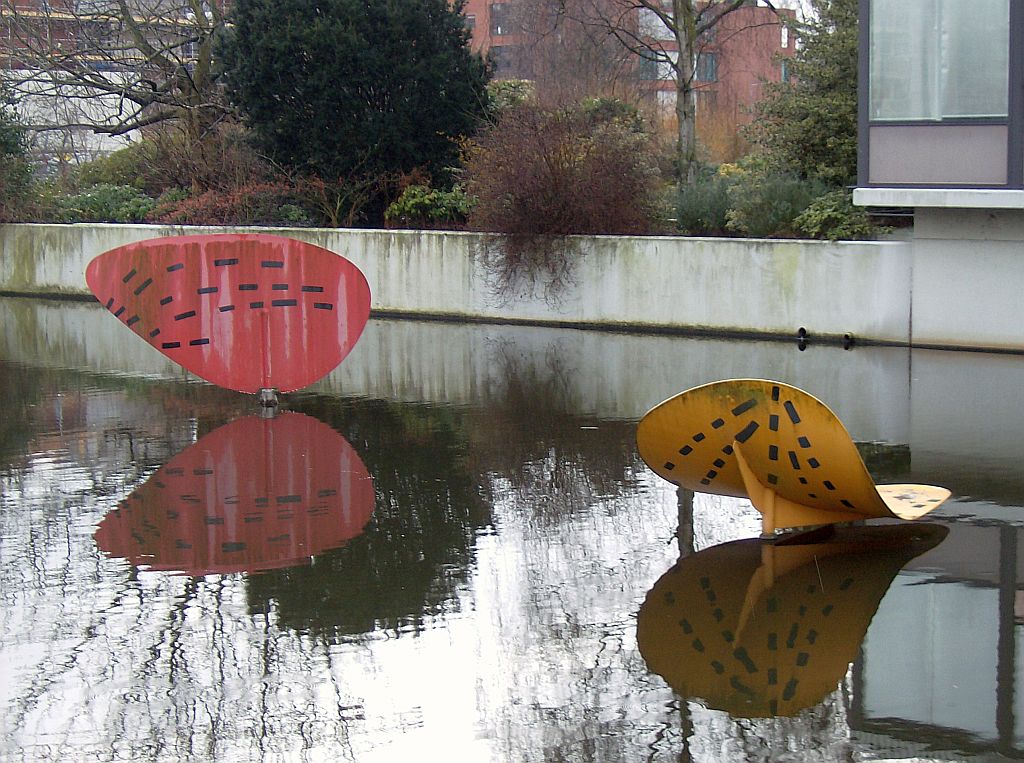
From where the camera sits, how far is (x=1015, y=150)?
56.9 feet

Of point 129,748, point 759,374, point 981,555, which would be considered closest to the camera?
point 129,748

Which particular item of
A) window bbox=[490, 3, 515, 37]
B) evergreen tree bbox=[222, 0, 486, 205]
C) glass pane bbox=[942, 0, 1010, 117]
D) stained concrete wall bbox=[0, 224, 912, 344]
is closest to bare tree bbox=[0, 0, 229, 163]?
evergreen tree bbox=[222, 0, 486, 205]

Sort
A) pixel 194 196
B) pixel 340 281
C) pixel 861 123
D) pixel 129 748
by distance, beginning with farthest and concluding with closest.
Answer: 1. pixel 194 196
2. pixel 861 123
3. pixel 340 281
4. pixel 129 748

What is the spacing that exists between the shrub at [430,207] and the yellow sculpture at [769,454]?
51.6 ft

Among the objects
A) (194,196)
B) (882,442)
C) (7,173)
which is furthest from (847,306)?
(7,173)

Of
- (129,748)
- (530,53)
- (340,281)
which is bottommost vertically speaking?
(129,748)

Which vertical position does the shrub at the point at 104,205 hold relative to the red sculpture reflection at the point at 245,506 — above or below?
above

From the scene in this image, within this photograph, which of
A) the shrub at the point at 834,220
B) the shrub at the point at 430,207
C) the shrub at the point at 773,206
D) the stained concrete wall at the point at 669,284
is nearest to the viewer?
the stained concrete wall at the point at 669,284

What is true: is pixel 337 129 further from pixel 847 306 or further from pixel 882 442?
pixel 882 442

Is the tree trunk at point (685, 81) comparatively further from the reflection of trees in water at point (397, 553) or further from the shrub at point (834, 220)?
the reflection of trees in water at point (397, 553)

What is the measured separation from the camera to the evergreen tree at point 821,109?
23.4m

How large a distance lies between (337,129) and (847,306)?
1056cm

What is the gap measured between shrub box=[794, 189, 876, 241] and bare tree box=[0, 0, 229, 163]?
14.8 meters

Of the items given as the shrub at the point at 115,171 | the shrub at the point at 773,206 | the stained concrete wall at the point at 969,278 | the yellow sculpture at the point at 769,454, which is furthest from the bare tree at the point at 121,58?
the yellow sculpture at the point at 769,454
